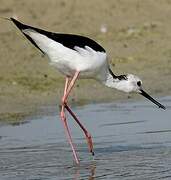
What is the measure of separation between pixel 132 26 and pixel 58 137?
15.0 feet

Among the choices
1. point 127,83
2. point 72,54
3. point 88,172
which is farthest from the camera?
point 127,83

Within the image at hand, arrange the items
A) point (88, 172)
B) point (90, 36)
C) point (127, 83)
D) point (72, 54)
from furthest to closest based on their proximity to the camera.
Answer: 1. point (90, 36)
2. point (127, 83)
3. point (72, 54)
4. point (88, 172)

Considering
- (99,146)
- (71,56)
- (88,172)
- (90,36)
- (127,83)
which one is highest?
(71,56)

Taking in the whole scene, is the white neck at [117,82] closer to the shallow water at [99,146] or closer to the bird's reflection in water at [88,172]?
the shallow water at [99,146]

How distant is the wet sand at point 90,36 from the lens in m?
10.2

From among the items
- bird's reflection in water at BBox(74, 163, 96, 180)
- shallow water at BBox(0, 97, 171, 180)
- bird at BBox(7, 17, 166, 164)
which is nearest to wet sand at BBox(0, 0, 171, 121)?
shallow water at BBox(0, 97, 171, 180)

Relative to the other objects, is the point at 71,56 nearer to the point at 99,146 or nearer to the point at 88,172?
the point at 99,146

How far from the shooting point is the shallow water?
7332 millimetres

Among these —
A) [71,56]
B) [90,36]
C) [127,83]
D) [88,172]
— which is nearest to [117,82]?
[127,83]

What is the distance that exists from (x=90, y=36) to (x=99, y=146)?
4367mm

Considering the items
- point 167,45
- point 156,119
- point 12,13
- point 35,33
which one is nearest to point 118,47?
point 167,45

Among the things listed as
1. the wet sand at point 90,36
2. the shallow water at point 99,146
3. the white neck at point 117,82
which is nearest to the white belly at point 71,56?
the white neck at point 117,82

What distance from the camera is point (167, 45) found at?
1238cm

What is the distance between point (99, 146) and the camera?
841 cm
